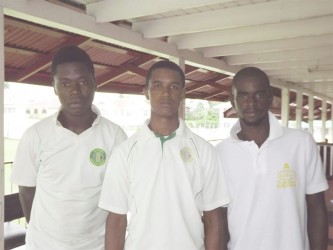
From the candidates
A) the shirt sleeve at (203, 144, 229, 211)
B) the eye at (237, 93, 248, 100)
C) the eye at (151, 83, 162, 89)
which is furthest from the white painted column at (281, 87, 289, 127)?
the eye at (151, 83, 162, 89)

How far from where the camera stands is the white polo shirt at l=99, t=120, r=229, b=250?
1579 millimetres

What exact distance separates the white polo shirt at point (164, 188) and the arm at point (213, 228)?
0.03 m

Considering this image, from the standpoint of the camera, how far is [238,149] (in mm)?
1841

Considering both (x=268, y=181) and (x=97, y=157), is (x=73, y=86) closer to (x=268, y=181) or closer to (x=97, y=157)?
(x=97, y=157)

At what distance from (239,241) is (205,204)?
0.31m

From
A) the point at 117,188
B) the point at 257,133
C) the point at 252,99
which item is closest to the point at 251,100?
the point at 252,99

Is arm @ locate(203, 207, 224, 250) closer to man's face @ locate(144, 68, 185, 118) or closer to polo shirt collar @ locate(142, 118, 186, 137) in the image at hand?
polo shirt collar @ locate(142, 118, 186, 137)

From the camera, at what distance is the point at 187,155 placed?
5.48ft

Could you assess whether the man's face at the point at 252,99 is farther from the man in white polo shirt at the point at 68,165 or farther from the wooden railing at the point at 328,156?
the wooden railing at the point at 328,156

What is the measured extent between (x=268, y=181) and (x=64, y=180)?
110cm

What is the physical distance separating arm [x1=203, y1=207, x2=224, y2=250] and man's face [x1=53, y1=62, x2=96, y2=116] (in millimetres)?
898

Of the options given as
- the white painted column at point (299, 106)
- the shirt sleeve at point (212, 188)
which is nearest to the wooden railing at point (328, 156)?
the white painted column at point (299, 106)

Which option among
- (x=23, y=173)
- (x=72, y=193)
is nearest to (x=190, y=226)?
(x=72, y=193)

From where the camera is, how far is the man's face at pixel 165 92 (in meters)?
1.66
